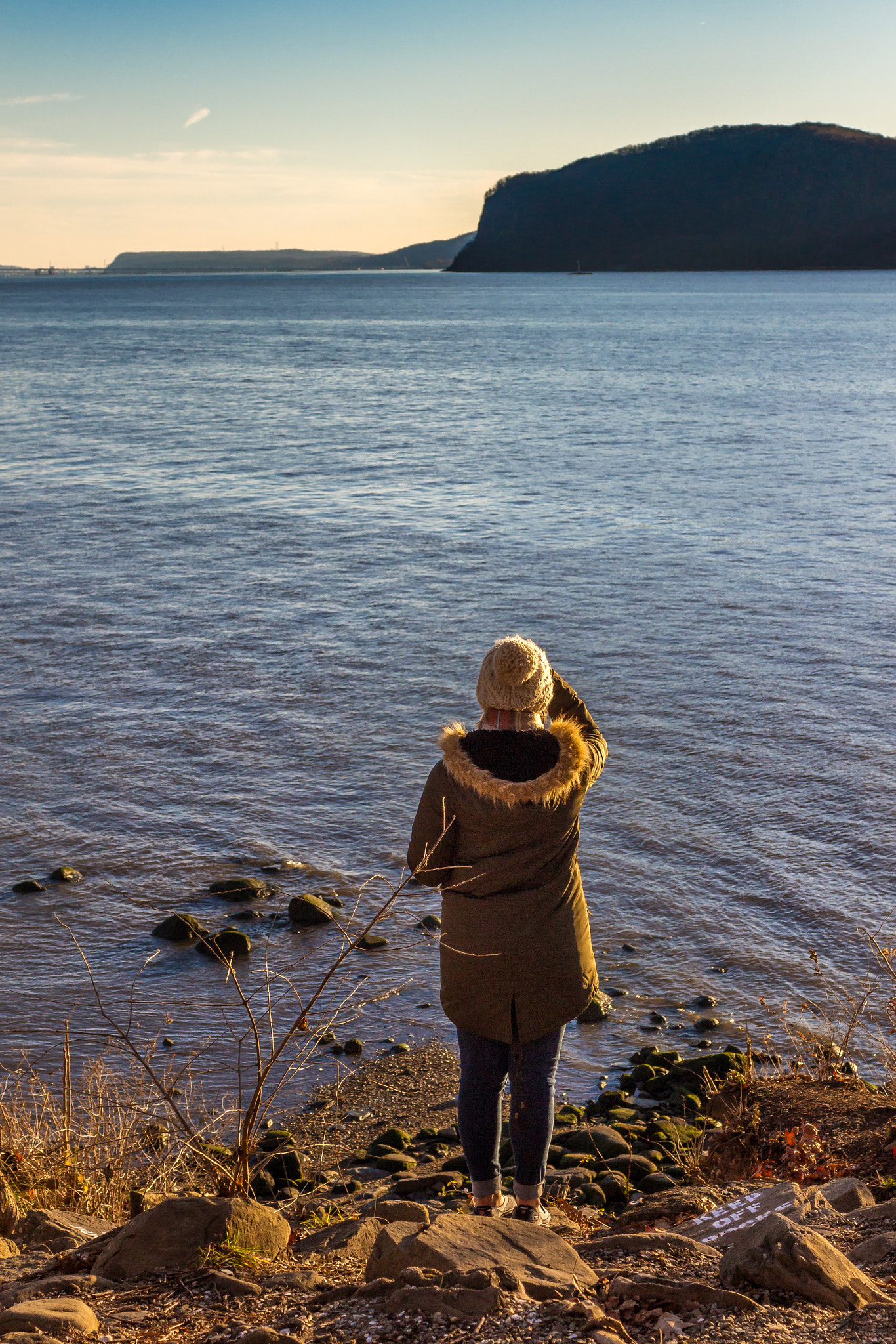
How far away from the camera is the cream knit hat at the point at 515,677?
3.27 m

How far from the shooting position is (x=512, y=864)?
3.31 meters

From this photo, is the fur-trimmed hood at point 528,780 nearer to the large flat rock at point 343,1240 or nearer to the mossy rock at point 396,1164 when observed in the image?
the large flat rock at point 343,1240

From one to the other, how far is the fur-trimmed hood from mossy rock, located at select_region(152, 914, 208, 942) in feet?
13.2

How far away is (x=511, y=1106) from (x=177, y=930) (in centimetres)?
381

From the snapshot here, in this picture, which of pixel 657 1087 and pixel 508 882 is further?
pixel 657 1087

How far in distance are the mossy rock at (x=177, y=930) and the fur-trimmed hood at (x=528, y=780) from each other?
13.2 feet

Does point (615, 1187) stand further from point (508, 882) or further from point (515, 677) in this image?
point (515, 677)

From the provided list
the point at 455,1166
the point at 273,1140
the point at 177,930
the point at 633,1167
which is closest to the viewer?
the point at 633,1167

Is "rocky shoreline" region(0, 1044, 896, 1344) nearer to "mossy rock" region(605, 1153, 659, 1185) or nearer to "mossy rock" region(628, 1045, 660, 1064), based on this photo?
A: "mossy rock" region(605, 1153, 659, 1185)

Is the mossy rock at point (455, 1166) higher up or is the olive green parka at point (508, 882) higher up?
the olive green parka at point (508, 882)

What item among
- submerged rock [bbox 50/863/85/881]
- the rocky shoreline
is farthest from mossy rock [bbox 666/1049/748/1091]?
submerged rock [bbox 50/863/85/881]

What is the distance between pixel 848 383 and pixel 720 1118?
3843cm

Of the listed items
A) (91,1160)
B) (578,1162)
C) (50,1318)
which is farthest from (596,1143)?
(50,1318)

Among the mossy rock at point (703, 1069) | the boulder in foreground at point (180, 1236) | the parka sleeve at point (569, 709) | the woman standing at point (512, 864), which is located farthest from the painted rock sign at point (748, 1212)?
the mossy rock at point (703, 1069)
